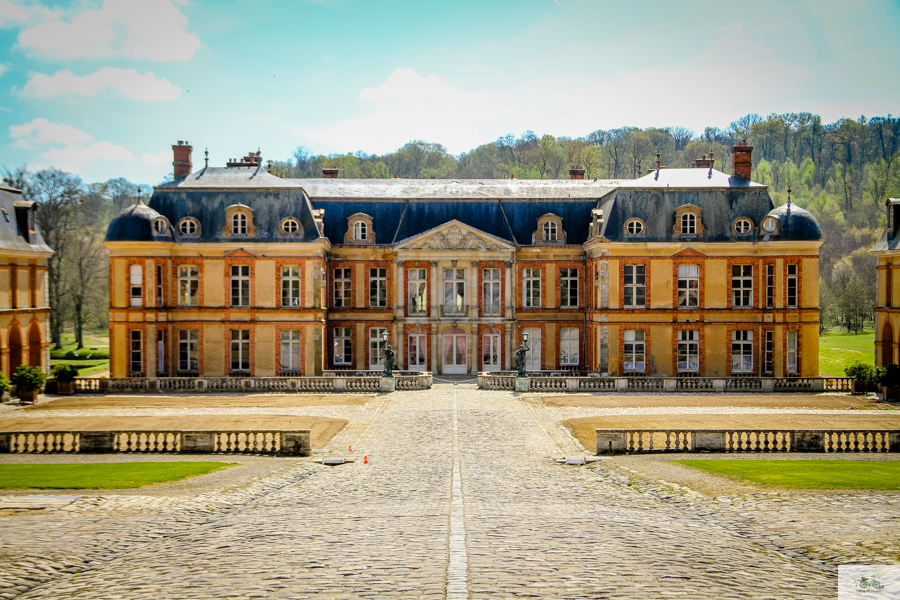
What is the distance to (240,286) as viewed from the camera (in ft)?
133

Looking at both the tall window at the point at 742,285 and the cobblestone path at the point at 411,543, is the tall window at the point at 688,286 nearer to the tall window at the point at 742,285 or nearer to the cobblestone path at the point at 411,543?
the tall window at the point at 742,285

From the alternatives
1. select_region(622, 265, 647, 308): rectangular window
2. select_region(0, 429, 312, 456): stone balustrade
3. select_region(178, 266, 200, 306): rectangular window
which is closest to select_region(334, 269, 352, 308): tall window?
select_region(178, 266, 200, 306): rectangular window

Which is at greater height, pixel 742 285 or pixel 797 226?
pixel 797 226

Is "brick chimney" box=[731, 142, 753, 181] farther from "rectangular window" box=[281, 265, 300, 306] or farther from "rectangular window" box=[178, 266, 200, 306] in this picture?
"rectangular window" box=[178, 266, 200, 306]

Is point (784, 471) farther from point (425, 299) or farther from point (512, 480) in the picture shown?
point (425, 299)

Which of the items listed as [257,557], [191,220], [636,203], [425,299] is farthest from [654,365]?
[257,557]

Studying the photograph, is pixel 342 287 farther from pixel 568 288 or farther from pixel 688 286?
pixel 688 286

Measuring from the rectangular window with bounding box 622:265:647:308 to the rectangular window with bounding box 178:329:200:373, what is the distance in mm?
24393

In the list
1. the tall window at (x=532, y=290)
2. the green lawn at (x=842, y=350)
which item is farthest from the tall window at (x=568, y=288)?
the green lawn at (x=842, y=350)

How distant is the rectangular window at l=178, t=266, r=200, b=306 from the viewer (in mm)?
40562

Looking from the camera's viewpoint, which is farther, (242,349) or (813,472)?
(242,349)

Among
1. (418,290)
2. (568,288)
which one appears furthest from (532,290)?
(418,290)

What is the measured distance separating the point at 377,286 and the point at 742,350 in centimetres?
2135

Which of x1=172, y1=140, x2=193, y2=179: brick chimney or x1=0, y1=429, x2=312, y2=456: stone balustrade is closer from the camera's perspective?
x1=0, y1=429, x2=312, y2=456: stone balustrade
